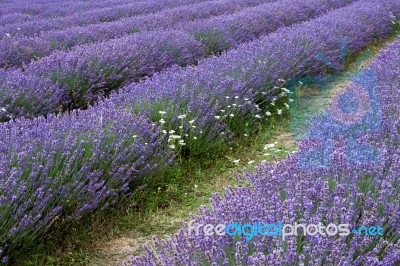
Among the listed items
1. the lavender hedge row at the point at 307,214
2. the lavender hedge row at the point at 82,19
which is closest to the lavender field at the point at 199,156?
the lavender hedge row at the point at 307,214

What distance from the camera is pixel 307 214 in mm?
1832

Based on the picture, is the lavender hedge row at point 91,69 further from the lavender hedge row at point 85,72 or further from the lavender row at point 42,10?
the lavender row at point 42,10

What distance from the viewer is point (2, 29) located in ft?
25.2

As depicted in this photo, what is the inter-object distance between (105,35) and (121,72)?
7.77 ft

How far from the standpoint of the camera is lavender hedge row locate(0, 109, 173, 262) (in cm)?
238

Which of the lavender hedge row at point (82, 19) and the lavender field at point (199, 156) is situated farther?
the lavender hedge row at point (82, 19)

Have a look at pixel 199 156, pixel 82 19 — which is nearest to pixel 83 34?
pixel 82 19

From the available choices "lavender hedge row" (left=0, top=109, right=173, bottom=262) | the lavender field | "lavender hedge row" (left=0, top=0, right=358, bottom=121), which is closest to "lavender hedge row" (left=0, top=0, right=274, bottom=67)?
the lavender field

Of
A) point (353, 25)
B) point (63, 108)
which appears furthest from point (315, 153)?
point (353, 25)

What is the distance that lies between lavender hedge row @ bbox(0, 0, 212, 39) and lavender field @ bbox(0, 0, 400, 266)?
182 cm

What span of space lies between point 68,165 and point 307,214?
136 cm

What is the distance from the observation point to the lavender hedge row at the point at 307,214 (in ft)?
5.53

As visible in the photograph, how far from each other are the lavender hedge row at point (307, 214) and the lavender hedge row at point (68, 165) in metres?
0.71

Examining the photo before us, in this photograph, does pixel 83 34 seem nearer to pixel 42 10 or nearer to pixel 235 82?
pixel 235 82
